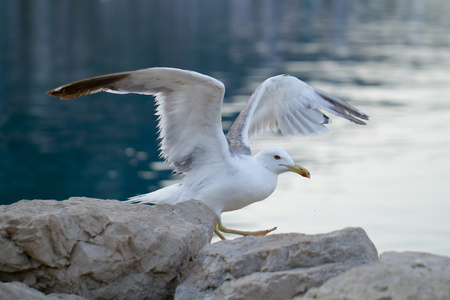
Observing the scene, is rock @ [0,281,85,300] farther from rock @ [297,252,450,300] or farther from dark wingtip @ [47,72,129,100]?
dark wingtip @ [47,72,129,100]

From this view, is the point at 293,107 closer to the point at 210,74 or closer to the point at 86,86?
the point at 86,86

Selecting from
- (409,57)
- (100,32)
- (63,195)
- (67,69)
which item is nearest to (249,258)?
(63,195)

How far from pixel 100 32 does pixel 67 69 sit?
35.5 ft

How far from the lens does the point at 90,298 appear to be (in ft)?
13.5

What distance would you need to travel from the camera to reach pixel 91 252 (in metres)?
4.12

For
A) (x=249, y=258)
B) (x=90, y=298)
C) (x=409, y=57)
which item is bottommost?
(x=409, y=57)

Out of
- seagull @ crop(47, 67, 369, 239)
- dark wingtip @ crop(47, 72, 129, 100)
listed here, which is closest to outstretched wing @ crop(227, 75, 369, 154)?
seagull @ crop(47, 67, 369, 239)

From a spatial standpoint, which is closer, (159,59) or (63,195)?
(63,195)

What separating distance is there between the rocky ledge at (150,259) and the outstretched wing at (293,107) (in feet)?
9.13

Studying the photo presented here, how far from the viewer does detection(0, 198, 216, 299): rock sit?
4.04m

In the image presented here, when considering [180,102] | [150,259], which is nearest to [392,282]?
[150,259]

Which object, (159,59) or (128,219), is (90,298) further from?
(159,59)

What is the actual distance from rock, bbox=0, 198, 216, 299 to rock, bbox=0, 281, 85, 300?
139mm

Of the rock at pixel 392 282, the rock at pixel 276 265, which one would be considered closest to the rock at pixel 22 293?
the rock at pixel 276 265
